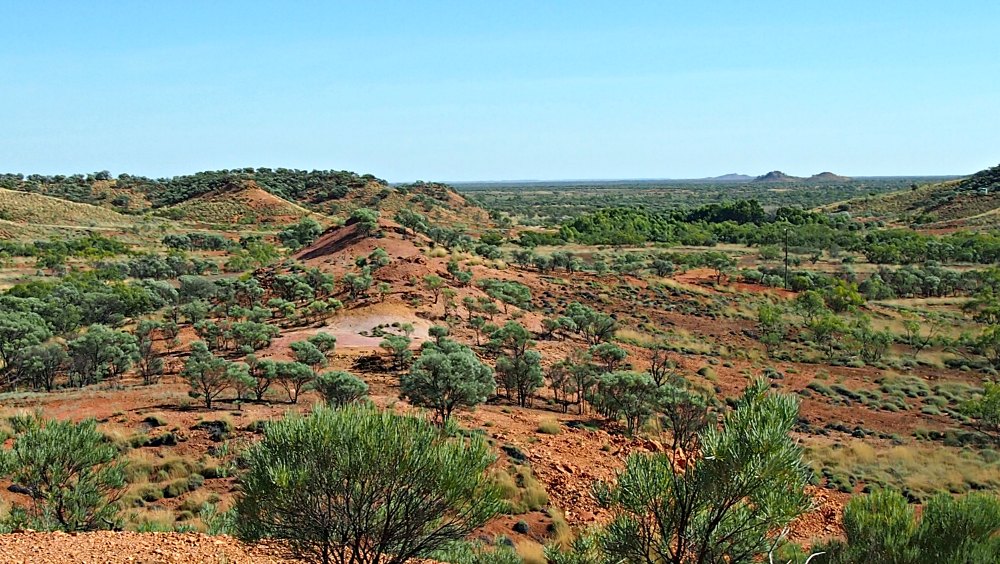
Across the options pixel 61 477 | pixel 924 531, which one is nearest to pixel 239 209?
pixel 61 477

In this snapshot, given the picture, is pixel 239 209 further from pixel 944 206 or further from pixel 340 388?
pixel 944 206

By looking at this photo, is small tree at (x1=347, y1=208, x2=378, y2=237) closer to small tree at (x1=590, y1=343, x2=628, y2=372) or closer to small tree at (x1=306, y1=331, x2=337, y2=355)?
small tree at (x1=306, y1=331, x2=337, y2=355)

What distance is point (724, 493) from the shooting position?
6.34 metres

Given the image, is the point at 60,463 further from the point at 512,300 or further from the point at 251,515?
the point at 512,300

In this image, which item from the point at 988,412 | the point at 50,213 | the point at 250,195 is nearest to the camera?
the point at 988,412

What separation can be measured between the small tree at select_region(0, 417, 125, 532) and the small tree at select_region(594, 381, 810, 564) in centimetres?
786

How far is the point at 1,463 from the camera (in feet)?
33.8

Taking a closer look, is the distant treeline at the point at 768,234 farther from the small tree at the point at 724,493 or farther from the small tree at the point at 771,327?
the small tree at the point at 724,493

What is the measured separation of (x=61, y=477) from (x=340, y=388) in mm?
8149

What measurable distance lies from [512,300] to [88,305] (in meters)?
21.1

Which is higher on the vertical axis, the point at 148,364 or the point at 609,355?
the point at 148,364

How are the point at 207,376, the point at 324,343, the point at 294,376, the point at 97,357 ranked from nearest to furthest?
the point at 207,376 < the point at 294,376 < the point at 97,357 < the point at 324,343

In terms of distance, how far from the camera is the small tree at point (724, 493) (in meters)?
6.04

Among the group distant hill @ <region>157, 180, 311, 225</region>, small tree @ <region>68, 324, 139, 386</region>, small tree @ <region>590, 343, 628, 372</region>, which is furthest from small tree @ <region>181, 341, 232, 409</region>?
distant hill @ <region>157, 180, 311, 225</region>
